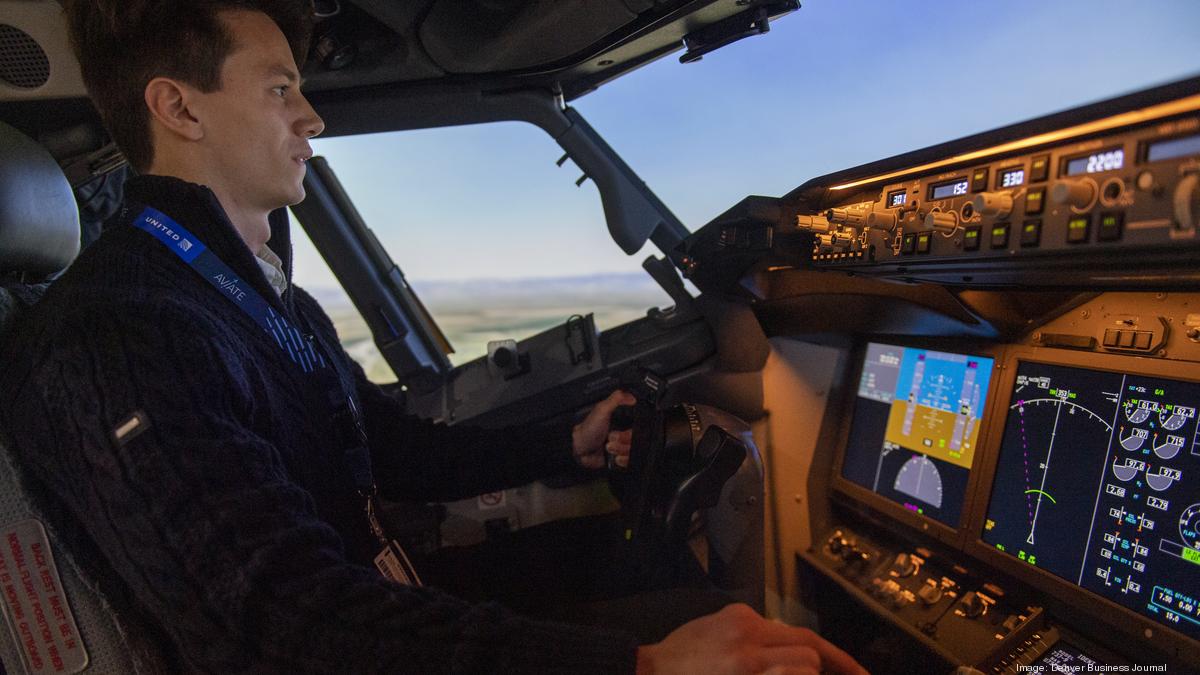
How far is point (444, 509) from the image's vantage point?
2328 millimetres

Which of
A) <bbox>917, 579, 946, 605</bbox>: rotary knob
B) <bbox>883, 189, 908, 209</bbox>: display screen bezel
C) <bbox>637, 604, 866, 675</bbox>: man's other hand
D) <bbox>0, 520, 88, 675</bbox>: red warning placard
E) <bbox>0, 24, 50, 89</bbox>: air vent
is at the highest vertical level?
<bbox>0, 24, 50, 89</bbox>: air vent

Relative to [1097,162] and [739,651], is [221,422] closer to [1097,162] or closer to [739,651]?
[739,651]

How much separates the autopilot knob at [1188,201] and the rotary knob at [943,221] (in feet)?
1.09

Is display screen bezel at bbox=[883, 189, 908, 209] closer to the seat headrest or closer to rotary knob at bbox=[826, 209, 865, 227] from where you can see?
rotary knob at bbox=[826, 209, 865, 227]

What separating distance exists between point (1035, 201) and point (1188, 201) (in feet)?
0.67

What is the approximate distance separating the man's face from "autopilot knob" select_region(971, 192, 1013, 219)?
1.20 m

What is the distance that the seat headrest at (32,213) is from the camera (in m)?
1.10

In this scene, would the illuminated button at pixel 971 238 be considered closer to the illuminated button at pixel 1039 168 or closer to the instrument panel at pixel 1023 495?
the illuminated button at pixel 1039 168

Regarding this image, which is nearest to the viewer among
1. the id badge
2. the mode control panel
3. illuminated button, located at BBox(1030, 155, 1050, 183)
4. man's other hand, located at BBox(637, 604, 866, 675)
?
man's other hand, located at BBox(637, 604, 866, 675)

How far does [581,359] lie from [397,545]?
1098 mm

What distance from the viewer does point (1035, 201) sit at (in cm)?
100

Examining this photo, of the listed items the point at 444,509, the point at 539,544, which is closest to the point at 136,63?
the point at 539,544

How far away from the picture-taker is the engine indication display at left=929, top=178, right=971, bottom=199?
1.13 meters

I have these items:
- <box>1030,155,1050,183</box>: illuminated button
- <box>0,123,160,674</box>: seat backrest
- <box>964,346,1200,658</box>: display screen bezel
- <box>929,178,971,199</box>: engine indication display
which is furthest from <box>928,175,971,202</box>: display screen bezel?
<box>0,123,160,674</box>: seat backrest
